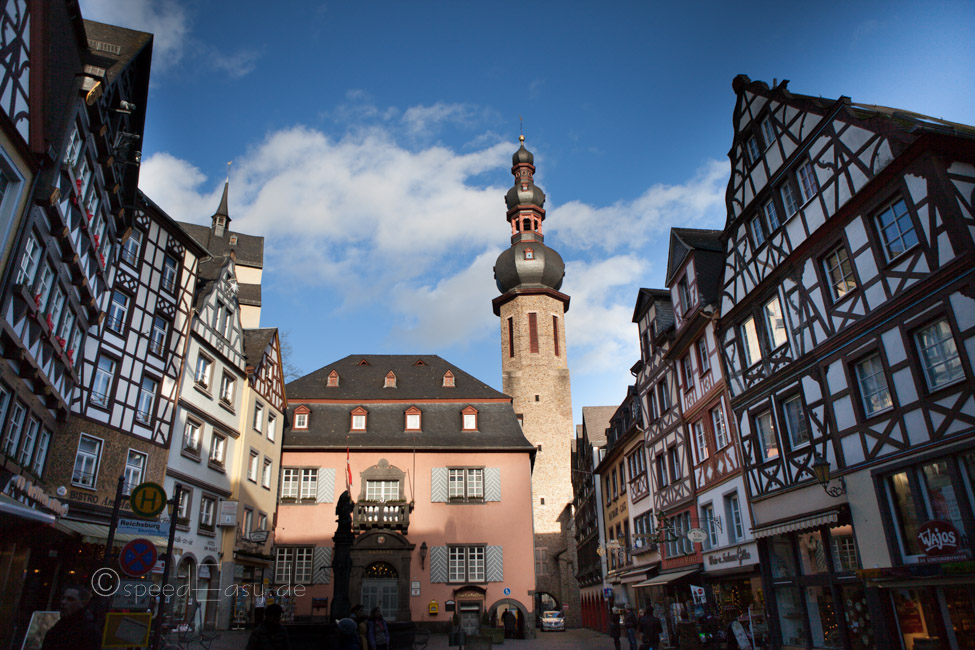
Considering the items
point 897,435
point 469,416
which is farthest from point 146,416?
point 897,435

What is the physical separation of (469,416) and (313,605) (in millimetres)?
10680

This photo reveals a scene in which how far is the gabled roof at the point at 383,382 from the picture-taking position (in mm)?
33812

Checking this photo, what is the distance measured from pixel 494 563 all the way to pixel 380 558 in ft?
15.8

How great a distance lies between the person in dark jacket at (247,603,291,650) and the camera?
23.0ft

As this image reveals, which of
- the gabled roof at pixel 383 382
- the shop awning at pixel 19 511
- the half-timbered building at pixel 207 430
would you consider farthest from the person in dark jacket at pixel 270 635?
the gabled roof at pixel 383 382

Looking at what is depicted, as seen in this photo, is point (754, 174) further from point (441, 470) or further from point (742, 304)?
point (441, 470)

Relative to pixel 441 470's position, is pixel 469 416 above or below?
above

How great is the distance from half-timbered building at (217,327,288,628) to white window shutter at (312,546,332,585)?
201 cm

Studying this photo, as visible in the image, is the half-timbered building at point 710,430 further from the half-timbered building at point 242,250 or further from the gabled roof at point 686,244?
the half-timbered building at point 242,250

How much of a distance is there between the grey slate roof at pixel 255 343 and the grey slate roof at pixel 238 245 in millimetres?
13543

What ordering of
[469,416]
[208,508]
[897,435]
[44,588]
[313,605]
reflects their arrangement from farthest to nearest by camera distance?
[469,416], [313,605], [208,508], [44,588], [897,435]

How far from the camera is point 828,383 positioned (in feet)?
45.5

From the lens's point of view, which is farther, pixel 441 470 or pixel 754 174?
pixel 441 470

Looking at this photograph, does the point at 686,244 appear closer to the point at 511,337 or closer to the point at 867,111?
the point at 867,111
